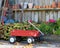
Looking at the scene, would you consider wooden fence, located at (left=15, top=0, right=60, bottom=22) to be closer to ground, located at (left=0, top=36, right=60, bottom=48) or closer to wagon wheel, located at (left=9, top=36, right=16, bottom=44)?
ground, located at (left=0, top=36, right=60, bottom=48)

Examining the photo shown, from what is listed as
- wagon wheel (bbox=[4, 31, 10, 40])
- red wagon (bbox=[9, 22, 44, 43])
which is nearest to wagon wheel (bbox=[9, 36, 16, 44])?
red wagon (bbox=[9, 22, 44, 43])

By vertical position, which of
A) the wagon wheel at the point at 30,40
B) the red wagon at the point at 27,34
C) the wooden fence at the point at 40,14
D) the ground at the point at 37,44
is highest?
the wooden fence at the point at 40,14

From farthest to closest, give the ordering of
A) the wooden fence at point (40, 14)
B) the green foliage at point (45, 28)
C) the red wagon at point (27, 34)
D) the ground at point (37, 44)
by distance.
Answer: the wooden fence at point (40, 14) < the green foliage at point (45, 28) < the red wagon at point (27, 34) < the ground at point (37, 44)

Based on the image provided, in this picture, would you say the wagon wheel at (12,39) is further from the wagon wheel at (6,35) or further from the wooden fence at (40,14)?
the wooden fence at (40,14)

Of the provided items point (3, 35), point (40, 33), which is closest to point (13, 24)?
point (3, 35)

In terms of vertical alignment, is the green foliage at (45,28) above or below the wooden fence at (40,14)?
below

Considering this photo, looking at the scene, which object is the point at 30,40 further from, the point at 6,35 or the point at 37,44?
the point at 6,35

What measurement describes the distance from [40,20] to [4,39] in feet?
5.54

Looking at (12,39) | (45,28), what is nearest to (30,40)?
(12,39)

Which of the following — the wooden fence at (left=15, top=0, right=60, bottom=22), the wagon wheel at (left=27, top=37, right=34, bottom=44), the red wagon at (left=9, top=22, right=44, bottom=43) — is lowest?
the wagon wheel at (left=27, top=37, right=34, bottom=44)

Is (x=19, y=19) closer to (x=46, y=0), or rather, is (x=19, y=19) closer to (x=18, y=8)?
(x=18, y=8)

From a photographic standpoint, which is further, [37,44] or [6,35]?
[6,35]

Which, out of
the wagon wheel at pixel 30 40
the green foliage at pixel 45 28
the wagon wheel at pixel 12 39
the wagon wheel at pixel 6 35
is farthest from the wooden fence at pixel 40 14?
the wagon wheel at pixel 30 40

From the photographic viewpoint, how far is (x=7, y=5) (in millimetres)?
10453
